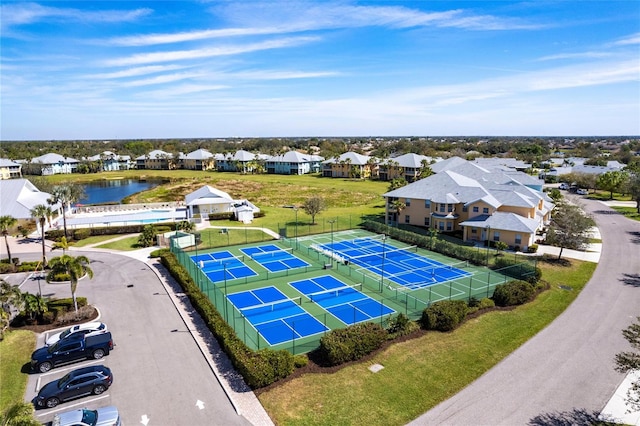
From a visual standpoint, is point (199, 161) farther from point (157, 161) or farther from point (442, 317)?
point (442, 317)

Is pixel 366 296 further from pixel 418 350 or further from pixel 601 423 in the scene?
pixel 601 423

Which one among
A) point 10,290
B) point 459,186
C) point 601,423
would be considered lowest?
point 601,423

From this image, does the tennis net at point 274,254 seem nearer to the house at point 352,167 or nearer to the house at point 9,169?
the house at point 352,167

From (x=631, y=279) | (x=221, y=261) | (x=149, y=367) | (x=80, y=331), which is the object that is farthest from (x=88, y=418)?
(x=631, y=279)

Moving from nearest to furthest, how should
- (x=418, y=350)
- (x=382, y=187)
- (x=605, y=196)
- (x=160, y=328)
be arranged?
(x=418, y=350), (x=160, y=328), (x=605, y=196), (x=382, y=187)

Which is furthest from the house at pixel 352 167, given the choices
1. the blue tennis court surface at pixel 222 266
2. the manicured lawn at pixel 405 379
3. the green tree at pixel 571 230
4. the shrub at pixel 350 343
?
the shrub at pixel 350 343

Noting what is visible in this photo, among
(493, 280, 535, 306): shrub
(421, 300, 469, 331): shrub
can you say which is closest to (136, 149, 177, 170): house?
(493, 280, 535, 306): shrub

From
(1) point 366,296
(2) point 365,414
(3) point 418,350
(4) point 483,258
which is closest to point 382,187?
(4) point 483,258
